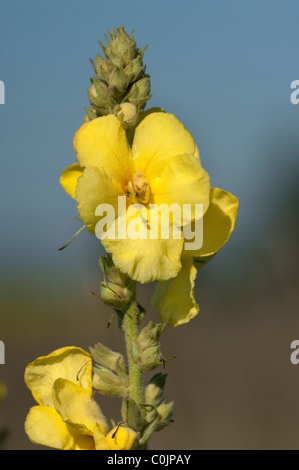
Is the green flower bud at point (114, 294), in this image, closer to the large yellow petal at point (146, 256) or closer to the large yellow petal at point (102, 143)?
the large yellow petal at point (146, 256)

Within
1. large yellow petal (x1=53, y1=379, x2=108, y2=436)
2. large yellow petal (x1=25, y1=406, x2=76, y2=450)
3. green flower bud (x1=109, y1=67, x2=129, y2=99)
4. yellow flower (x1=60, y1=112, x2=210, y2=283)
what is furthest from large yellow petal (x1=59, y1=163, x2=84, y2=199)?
large yellow petal (x1=25, y1=406, x2=76, y2=450)

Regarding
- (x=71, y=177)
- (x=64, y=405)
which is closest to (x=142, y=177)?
(x=71, y=177)

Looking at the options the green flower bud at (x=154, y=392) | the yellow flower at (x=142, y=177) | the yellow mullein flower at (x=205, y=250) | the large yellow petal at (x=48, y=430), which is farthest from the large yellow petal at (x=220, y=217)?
the large yellow petal at (x=48, y=430)

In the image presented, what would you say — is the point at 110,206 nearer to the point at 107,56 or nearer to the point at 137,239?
the point at 137,239

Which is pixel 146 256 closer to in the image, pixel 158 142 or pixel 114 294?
pixel 114 294

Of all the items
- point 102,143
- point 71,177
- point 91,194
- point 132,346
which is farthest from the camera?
point 71,177
